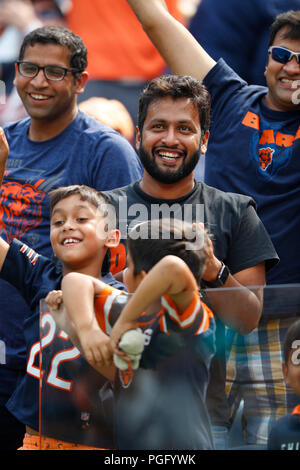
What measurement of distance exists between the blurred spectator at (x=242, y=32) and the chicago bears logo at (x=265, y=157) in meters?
1.05

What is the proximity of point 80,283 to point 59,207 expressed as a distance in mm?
624

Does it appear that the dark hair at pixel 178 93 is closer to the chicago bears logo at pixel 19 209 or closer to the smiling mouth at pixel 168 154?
the smiling mouth at pixel 168 154

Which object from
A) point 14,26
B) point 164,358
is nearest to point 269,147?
point 164,358

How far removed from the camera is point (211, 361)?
2244 mm

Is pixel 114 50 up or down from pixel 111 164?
up

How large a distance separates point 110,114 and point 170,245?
221 cm

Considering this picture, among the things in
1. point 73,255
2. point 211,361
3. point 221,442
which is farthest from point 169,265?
point 73,255

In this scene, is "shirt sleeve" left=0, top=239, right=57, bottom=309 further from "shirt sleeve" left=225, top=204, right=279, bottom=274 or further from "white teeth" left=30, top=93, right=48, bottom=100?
"white teeth" left=30, top=93, right=48, bottom=100

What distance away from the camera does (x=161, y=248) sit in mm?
2443

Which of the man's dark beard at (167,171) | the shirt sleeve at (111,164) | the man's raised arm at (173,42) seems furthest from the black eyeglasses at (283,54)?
the shirt sleeve at (111,164)

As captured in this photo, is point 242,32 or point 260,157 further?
point 242,32

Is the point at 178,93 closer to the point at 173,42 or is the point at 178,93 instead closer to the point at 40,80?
the point at 173,42

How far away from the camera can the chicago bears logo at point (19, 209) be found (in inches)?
137

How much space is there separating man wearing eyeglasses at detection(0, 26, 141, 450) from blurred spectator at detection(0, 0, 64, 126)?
204 cm
